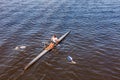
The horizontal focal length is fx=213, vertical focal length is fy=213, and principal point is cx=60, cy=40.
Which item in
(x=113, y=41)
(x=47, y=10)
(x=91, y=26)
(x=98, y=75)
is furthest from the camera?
(x=47, y=10)

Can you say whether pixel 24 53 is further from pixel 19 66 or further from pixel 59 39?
pixel 59 39

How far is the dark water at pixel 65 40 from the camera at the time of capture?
21016mm

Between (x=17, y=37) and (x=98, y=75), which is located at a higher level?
(x=17, y=37)

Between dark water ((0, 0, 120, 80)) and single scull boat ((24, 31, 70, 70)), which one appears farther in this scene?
single scull boat ((24, 31, 70, 70))

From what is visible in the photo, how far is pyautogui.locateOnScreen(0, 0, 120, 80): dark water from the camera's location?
21.0 metres

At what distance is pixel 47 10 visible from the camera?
132 ft

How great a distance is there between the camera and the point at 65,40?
1098 inches

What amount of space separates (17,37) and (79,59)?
997cm

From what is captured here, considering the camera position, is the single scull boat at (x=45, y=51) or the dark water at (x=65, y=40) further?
the single scull boat at (x=45, y=51)

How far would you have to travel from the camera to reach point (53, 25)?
32.8 meters

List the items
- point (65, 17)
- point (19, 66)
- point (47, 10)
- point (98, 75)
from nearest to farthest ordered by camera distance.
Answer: point (98, 75)
point (19, 66)
point (65, 17)
point (47, 10)

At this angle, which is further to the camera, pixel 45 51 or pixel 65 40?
pixel 65 40

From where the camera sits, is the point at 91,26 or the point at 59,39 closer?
the point at 59,39

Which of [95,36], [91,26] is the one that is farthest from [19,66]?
[91,26]
